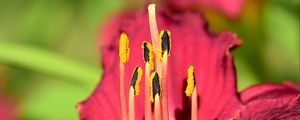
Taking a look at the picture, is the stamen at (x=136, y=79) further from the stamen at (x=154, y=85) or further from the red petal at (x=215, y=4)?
the red petal at (x=215, y=4)

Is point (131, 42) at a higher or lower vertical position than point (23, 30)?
lower

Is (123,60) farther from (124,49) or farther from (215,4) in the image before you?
(215,4)

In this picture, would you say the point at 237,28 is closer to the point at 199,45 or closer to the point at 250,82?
the point at 250,82

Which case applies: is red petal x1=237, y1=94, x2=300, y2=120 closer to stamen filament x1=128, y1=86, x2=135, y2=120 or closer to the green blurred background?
stamen filament x1=128, y1=86, x2=135, y2=120

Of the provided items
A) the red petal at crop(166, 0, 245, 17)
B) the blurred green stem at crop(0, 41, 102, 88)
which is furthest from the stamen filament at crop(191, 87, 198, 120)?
the red petal at crop(166, 0, 245, 17)

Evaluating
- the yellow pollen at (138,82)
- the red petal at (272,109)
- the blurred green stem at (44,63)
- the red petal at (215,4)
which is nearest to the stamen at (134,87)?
the yellow pollen at (138,82)

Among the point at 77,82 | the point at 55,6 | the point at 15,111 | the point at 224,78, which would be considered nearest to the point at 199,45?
the point at 224,78
